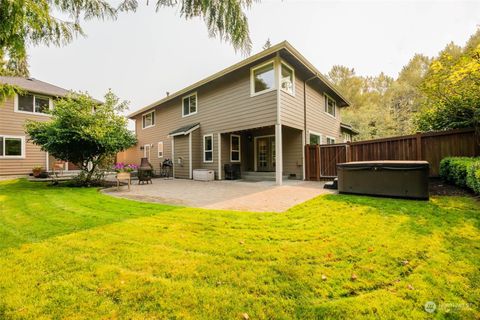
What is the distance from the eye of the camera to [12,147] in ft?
39.5

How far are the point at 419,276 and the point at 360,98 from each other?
29.2 meters

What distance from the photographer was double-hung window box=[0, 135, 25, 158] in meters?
11.7

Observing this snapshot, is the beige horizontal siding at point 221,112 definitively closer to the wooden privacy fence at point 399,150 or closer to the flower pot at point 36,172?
the wooden privacy fence at point 399,150

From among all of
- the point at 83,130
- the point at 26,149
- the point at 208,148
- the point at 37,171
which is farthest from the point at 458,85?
the point at 26,149

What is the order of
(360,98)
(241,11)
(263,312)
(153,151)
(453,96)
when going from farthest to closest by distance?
(360,98) → (153,151) → (453,96) → (241,11) → (263,312)

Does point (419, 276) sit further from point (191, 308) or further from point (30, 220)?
point (30, 220)

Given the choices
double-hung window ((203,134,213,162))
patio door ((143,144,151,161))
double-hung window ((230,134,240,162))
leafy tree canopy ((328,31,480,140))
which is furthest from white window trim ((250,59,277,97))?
patio door ((143,144,151,161))

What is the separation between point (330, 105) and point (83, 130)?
13.7 m

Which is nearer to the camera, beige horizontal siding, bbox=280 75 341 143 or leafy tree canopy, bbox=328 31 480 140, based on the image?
leafy tree canopy, bbox=328 31 480 140

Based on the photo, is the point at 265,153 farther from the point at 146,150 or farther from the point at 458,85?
the point at 146,150

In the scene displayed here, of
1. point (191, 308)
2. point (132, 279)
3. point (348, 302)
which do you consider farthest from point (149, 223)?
point (348, 302)

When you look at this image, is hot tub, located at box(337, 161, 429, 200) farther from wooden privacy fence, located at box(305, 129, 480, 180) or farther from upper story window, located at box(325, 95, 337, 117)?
upper story window, located at box(325, 95, 337, 117)

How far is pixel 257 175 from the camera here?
1138 cm

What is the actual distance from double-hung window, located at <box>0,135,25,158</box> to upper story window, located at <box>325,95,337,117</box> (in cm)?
1848
